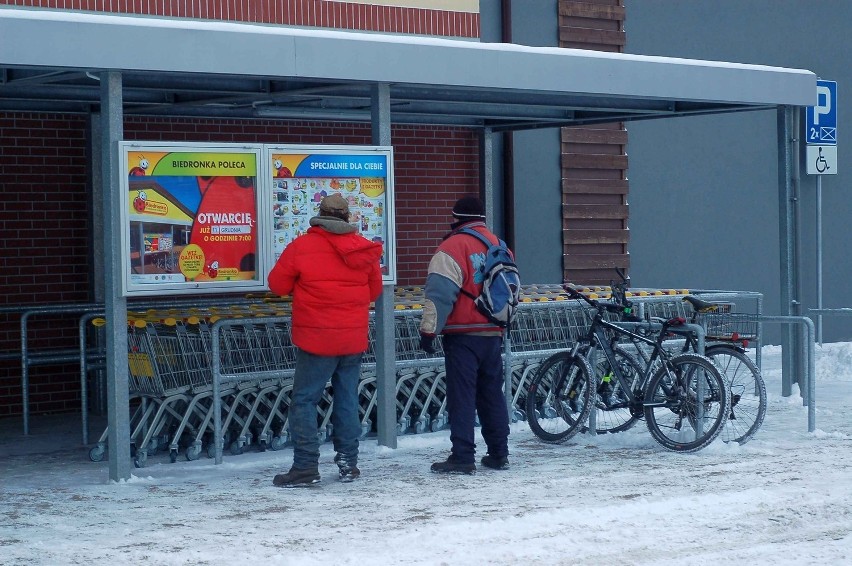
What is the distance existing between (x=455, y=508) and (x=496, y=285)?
177 cm

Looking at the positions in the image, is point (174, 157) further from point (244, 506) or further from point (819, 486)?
point (819, 486)

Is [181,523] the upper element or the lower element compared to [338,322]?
lower

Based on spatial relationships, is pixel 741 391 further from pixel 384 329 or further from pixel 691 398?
pixel 384 329

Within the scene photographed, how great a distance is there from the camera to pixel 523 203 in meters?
16.3

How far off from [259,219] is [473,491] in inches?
94.8

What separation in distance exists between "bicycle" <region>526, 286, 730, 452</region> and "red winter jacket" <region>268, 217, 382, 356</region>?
6.95 feet

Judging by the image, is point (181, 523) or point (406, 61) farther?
point (406, 61)

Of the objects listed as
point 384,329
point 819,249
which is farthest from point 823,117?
point 384,329

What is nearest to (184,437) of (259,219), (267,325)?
(267,325)

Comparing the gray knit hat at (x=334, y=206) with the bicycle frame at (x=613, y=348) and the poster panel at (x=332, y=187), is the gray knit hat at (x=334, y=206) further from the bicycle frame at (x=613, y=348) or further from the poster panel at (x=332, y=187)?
the bicycle frame at (x=613, y=348)

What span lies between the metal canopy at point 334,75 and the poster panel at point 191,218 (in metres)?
0.56

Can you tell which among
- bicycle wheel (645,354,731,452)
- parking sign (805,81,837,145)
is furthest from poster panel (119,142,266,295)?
parking sign (805,81,837,145)

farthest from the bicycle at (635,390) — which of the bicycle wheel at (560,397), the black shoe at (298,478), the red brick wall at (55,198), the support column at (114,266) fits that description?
the red brick wall at (55,198)

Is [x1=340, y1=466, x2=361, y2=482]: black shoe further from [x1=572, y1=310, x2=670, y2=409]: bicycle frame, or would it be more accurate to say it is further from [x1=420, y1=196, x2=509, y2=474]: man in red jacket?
[x1=572, y1=310, x2=670, y2=409]: bicycle frame
